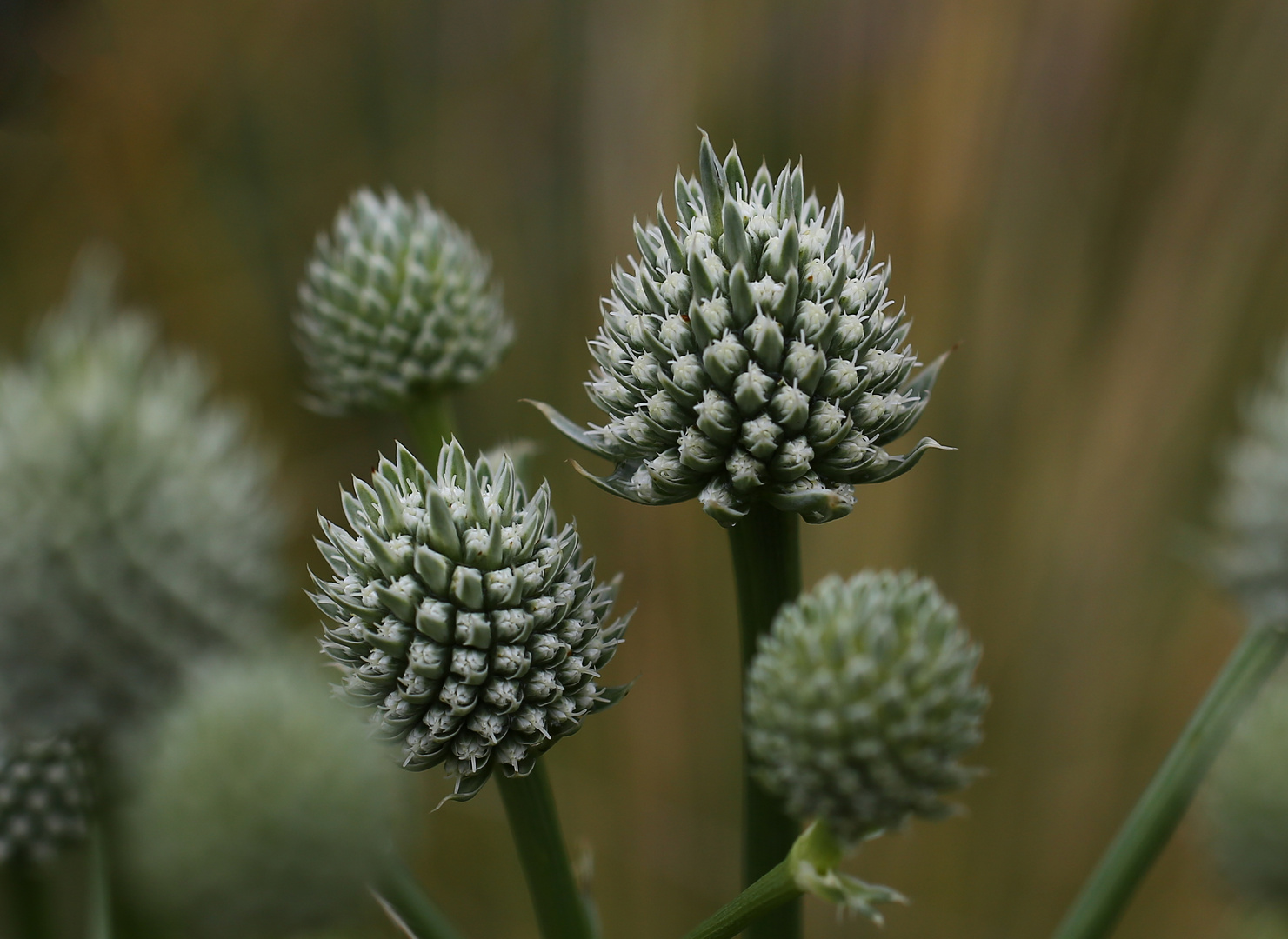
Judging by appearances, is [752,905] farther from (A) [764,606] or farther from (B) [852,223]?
(B) [852,223]

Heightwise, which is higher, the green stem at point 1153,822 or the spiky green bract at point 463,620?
the spiky green bract at point 463,620

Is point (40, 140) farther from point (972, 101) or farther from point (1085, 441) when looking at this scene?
point (1085, 441)

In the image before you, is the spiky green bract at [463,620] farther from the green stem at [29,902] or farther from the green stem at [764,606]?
the green stem at [29,902]

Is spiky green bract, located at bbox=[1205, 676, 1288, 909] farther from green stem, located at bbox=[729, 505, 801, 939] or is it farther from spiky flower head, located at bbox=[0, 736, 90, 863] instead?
spiky flower head, located at bbox=[0, 736, 90, 863]

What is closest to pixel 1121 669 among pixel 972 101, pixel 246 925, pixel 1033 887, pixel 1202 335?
pixel 1033 887

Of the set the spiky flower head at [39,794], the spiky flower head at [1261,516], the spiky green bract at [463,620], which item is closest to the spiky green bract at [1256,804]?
the spiky flower head at [1261,516]

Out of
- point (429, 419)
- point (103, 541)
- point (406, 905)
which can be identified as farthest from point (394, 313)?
point (406, 905)
